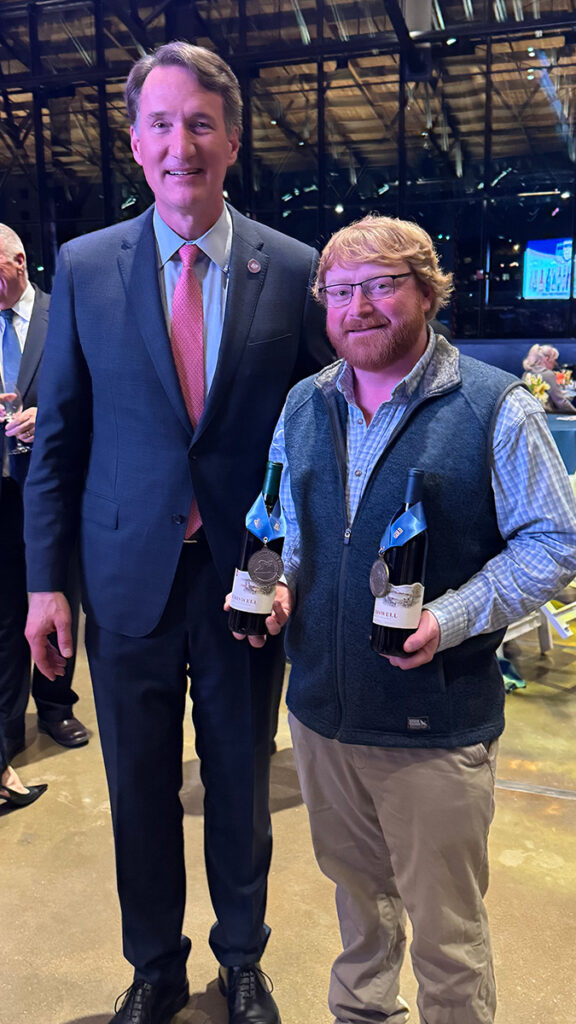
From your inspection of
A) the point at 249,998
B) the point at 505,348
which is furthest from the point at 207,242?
the point at 505,348

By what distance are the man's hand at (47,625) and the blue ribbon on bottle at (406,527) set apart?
76 cm

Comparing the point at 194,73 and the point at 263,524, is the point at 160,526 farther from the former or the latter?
the point at 194,73

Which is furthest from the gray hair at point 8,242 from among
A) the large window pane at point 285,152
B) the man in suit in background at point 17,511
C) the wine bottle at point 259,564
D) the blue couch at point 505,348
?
the large window pane at point 285,152

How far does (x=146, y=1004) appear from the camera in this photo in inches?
73.4

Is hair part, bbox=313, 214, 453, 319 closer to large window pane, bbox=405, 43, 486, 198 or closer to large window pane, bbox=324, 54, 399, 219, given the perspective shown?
large window pane, bbox=405, 43, 486, 198

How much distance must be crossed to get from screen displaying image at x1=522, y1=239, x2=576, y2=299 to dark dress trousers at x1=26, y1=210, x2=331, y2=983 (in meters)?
11.1

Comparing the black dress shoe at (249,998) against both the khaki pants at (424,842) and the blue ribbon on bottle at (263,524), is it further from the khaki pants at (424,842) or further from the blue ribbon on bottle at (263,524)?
the blue ribbon on bottle at (263,524)

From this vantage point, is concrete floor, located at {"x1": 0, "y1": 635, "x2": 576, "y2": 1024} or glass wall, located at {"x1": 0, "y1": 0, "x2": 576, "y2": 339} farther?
glass wall, located at {"x1": 0, "y1": 0, "x2": 576, "y2": 339}

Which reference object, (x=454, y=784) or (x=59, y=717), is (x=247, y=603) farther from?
(x=59, y=717)

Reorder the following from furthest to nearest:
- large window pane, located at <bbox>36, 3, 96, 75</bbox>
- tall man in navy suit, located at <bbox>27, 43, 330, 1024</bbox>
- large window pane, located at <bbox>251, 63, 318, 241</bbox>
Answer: large window pane, located at <bbox>36, 3, 96, 75</bbox> → large window pane, located at <bbox>251, 63, 318, 241</bbox> → tall man in navy suit, located at <bbox>27, 43, 330, 1024</bbox>

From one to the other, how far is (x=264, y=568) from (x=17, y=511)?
1978 millimetres

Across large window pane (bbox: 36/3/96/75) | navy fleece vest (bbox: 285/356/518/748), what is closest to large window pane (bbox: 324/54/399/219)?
large window pane (bbox: 36/3/96/75)

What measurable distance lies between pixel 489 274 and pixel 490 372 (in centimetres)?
1154

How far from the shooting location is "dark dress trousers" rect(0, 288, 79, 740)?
10.3 ft
